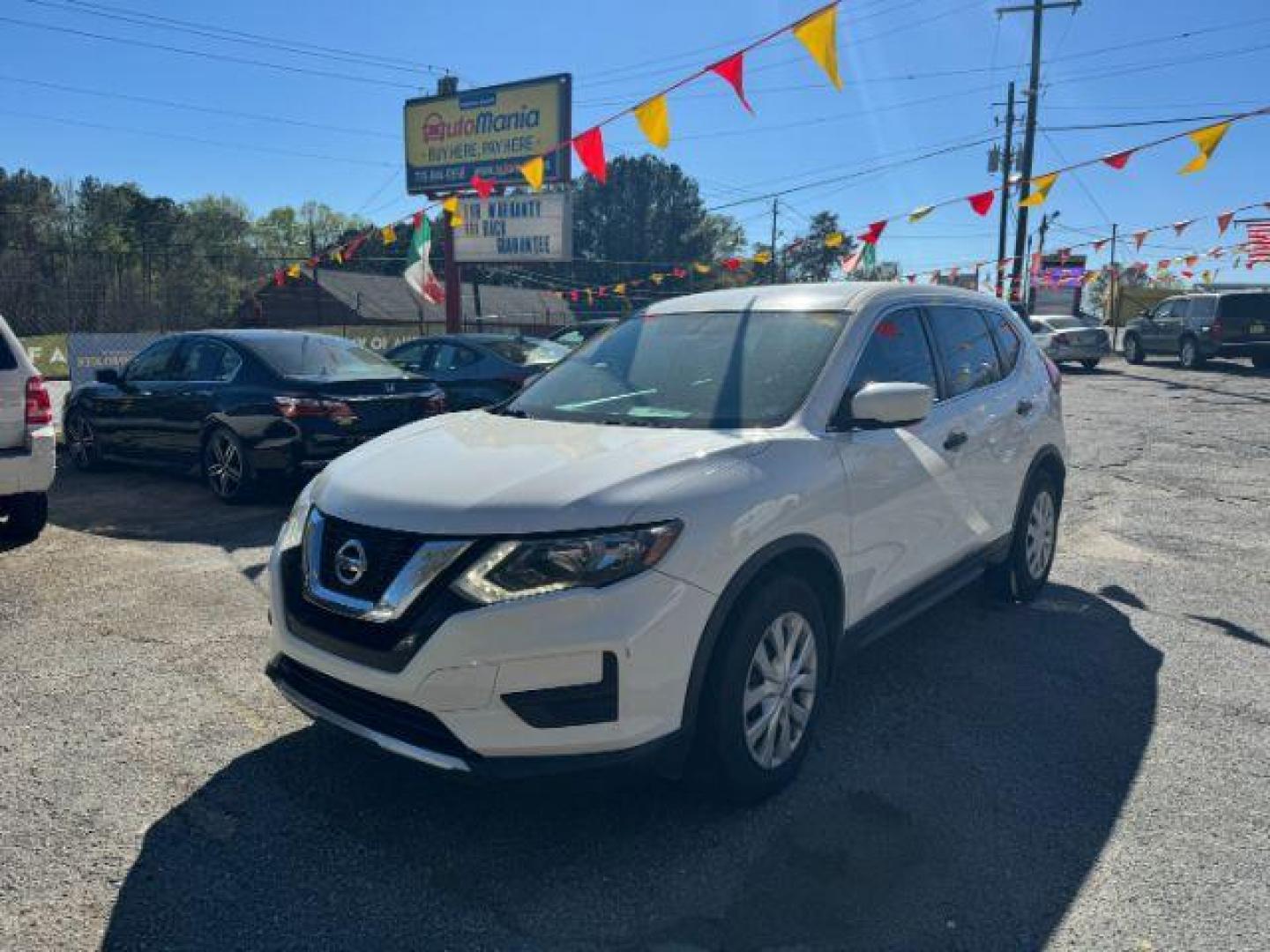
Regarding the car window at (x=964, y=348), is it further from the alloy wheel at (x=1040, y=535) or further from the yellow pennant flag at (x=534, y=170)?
the yellow pennant flag at (x=534, y=170)

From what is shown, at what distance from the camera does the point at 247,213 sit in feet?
290

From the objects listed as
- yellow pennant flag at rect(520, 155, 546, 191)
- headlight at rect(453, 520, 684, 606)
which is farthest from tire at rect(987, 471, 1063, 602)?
yellow pennant flag at rect(520, 155, 546, 191)

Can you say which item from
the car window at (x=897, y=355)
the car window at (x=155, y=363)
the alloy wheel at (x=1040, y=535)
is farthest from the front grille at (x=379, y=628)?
the car window at (x=155, y=363)

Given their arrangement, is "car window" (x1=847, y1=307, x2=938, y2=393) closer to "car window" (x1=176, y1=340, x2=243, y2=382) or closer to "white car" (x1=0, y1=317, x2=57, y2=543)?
"white car" (x1=0, y1=317, x2=57, y2=543)

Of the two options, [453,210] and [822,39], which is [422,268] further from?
A: [822,39]

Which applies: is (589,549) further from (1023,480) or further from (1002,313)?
(1002,313)

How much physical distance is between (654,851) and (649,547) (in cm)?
96

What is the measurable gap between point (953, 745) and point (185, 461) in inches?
281

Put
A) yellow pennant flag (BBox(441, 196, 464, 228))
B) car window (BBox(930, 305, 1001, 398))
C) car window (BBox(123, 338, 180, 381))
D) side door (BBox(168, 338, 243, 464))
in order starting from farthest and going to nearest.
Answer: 1. yellow pennant flag (BBox(441, 196, 464, 228))
2. car window (BBox(123, 338, 180, 381))
3. side door (BBox(168, 338, 243, 464))
4. car window (BBox(930, 305, 1001, 398))

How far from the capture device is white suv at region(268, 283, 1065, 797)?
100 inches

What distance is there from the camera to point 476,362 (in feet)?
34.9

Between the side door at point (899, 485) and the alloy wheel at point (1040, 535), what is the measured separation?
43.1 inches

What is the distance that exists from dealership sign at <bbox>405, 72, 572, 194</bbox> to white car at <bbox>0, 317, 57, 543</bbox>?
15.5m

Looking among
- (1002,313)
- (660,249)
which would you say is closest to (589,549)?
(1002,313)
